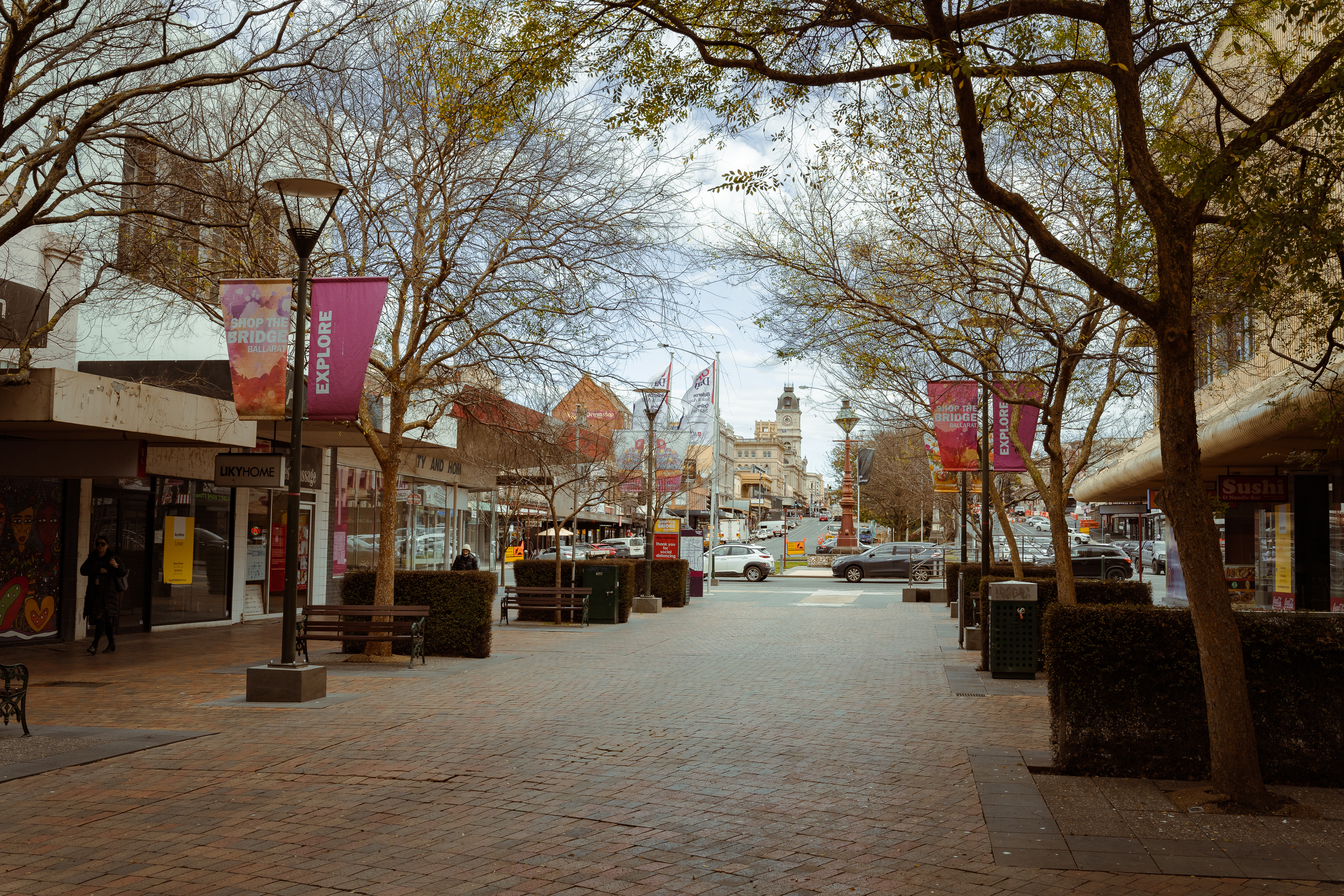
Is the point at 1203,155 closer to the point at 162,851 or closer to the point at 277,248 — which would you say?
the point at 162,851

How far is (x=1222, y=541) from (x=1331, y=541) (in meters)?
11.6

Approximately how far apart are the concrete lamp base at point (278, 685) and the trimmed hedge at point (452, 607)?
4246 millimetres

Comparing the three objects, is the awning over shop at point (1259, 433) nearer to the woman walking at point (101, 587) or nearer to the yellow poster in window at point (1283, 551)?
the yellow poster in window at point (1283, 551)

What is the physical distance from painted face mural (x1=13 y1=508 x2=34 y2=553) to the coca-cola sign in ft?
63.6

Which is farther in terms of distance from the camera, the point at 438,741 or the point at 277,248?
the point at 277,248

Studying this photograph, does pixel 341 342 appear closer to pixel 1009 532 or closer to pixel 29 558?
pixel 29 558

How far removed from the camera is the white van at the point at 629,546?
52.5m

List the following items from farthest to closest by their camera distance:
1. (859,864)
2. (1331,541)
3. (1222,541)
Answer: (1222,541)
(1331,541)
(859,864)

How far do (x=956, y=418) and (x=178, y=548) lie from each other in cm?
1399

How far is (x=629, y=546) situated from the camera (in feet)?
181

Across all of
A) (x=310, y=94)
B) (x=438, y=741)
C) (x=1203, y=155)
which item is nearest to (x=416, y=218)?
(x=310, y=94)

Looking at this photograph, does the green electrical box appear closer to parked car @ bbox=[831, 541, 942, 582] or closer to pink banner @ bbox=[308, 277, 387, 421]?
pink banner @ bbox=[308, 277, 387, 421]

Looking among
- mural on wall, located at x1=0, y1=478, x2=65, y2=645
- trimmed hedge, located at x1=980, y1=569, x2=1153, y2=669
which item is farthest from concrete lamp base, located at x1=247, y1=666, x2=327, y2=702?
trimmed hedge, located at x1=980, y1=569, x2=1153, y2=669

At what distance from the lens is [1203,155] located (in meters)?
7.72
